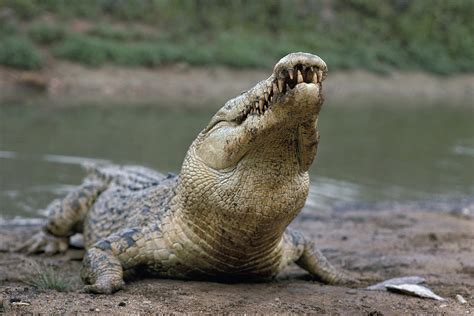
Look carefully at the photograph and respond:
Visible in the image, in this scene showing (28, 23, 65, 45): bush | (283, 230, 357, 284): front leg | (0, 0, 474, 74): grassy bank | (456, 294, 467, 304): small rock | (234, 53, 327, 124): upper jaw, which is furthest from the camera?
→ (0, 0, 474, 74): grassy bank

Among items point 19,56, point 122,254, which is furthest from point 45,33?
point 122,254

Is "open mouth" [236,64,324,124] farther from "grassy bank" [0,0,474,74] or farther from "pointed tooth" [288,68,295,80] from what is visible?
"grassy bank" [0,0,474,74]

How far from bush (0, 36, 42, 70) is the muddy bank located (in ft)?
0.82

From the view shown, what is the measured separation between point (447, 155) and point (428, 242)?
7643mm

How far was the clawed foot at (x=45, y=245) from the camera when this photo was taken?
5.27m

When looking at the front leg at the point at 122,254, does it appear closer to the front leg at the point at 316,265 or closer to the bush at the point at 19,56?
the front leg at the point at 316,265

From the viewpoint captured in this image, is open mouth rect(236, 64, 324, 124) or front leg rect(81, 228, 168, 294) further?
front leg rect(81, 228, 168, 294)

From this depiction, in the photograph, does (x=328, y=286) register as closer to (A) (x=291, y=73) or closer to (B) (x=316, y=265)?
(B) (x=316, y=265)

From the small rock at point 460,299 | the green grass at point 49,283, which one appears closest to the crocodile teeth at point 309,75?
the small rock at point 460,299

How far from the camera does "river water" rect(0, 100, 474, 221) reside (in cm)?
875

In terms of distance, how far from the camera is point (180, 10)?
25.9m

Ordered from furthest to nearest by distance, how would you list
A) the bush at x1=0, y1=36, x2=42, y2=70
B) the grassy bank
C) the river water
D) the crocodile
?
the grassy bank → the bush at x1=0, y1=36, x2=42, y2=70 → the river water → the crocodile

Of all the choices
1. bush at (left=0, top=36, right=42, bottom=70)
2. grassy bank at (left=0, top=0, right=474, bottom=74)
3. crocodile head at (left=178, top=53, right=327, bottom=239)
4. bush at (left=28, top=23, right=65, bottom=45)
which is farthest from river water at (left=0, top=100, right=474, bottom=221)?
bush at (left=28, top=23, right=65, bottom=45)

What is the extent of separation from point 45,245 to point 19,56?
14.2 meters
